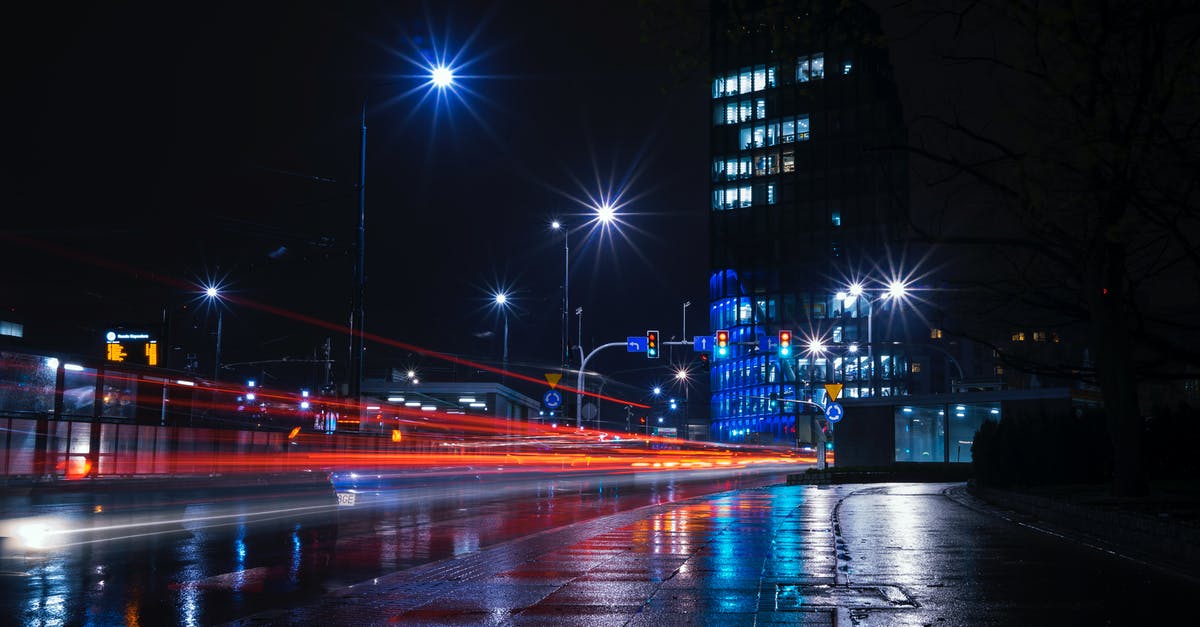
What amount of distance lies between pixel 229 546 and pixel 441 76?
14.2m

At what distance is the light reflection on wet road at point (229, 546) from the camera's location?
9844 millimetres

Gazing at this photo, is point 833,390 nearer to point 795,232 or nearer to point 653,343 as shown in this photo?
point 653,343

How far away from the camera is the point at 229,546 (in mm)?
15445

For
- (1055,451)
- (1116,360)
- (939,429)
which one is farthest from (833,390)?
(1116,360)

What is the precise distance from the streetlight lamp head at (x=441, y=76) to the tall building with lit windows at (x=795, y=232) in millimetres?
83628

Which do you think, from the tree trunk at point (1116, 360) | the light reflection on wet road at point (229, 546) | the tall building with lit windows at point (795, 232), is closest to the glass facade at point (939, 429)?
the light reflection on wet road at point (229, 546)

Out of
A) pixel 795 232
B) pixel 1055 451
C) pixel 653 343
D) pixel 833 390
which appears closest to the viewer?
pixel 1055 451

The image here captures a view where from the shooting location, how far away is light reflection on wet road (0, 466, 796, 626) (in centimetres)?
984

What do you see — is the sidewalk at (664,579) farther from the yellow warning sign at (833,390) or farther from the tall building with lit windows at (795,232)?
the tall building with lit windows at (795,232)

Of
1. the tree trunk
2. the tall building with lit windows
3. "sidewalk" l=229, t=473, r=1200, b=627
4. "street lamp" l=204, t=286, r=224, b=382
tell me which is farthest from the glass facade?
the tall building with lit windows

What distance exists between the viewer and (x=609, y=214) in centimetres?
4216

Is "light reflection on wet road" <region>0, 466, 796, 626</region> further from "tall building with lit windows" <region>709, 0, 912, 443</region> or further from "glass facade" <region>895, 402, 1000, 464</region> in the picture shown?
"tall building with lit windows" <region>709, 0, 912, 443</region>

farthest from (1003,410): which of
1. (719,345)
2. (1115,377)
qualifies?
(1115,377)

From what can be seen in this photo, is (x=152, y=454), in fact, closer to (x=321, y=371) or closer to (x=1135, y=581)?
(x=1135, y=581)
